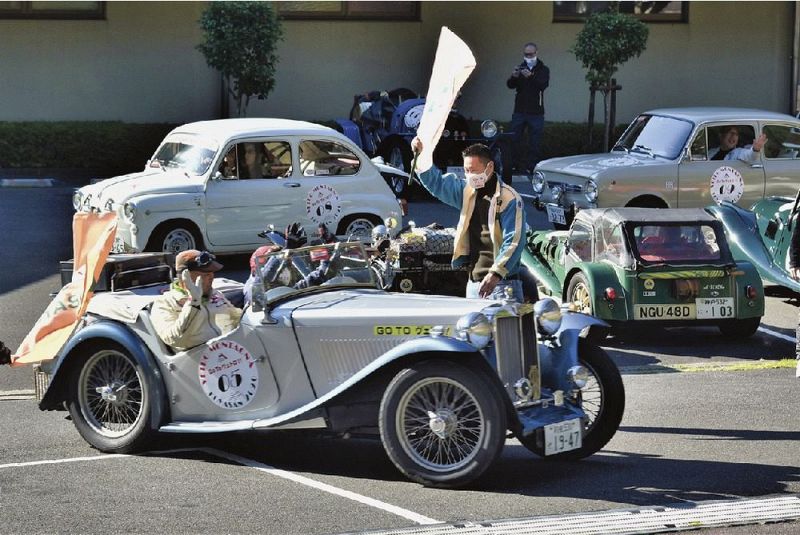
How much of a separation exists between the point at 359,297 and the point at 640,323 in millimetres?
4220

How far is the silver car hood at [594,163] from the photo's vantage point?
1661cm

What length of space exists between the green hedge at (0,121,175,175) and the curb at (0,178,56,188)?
0.73 metres

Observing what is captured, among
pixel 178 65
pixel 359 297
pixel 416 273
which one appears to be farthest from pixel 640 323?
pixel 178 65

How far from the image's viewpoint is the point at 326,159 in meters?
15.6

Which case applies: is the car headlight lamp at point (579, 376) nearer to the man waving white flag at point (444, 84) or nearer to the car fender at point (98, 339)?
the man waving white flag at point (444, 84)

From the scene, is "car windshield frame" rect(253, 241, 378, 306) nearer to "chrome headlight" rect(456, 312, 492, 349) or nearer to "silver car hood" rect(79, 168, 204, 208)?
"chrome headlight" rect(456, 312, 492, 349)

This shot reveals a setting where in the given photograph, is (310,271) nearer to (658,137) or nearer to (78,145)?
(658,137)

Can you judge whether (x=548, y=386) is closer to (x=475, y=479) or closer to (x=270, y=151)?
(x=475, y=479)

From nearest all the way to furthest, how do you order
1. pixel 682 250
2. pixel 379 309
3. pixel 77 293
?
pixel 379 309 → pixel 77 293 → pixel 682 250

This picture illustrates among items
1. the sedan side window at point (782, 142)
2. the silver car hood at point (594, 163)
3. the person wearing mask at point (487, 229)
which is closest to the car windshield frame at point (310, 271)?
the person wearing mask at point (487, 229)

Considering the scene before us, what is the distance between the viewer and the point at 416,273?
1340cm

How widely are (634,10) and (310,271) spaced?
735 inches

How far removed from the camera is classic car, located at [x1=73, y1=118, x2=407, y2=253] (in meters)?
14.7

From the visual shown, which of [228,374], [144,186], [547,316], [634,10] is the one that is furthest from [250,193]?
[634,10]
